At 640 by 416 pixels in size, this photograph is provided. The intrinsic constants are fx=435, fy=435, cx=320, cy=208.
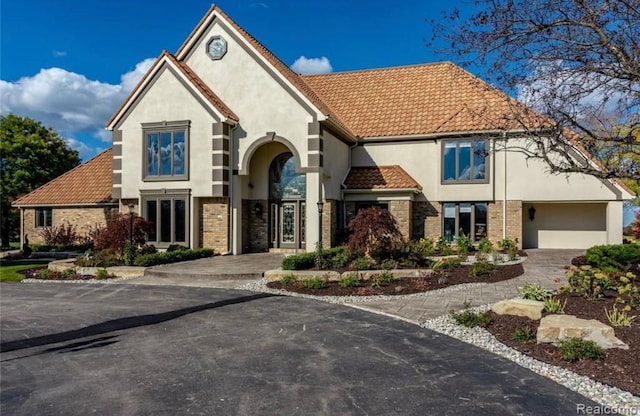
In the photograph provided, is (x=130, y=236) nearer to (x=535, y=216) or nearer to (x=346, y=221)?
(x=346, y=221)

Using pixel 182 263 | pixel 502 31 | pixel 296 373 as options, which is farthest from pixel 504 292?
pixel 182 263

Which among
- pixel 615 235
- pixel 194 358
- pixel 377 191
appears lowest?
pixel 194 358

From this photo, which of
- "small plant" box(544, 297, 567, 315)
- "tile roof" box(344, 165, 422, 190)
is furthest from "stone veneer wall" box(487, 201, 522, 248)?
"small plant" box(544, 297, 567, 315)

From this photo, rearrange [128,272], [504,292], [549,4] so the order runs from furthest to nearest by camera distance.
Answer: [128,272] < [504,292] < [549,4]

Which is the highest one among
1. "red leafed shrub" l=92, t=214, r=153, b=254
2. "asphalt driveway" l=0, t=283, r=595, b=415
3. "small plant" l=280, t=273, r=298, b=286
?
"red leafed shrub" l=92, t=214, r=153, b=254

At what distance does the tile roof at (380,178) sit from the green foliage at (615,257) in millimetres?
7888

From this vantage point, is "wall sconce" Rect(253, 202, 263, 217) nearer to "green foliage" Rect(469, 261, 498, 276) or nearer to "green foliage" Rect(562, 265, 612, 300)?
"green foliage" Rect(469, 261, 498, 276)

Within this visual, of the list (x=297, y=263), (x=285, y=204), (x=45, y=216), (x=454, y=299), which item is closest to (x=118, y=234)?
(x=285, y=204)

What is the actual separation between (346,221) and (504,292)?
1011cm

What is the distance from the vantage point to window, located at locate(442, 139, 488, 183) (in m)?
19.8

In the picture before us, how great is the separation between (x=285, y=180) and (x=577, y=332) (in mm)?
14922

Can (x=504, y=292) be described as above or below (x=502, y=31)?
below

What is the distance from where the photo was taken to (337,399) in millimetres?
4965

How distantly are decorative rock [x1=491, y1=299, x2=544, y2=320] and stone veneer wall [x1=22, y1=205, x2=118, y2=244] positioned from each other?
1954 centimetres
